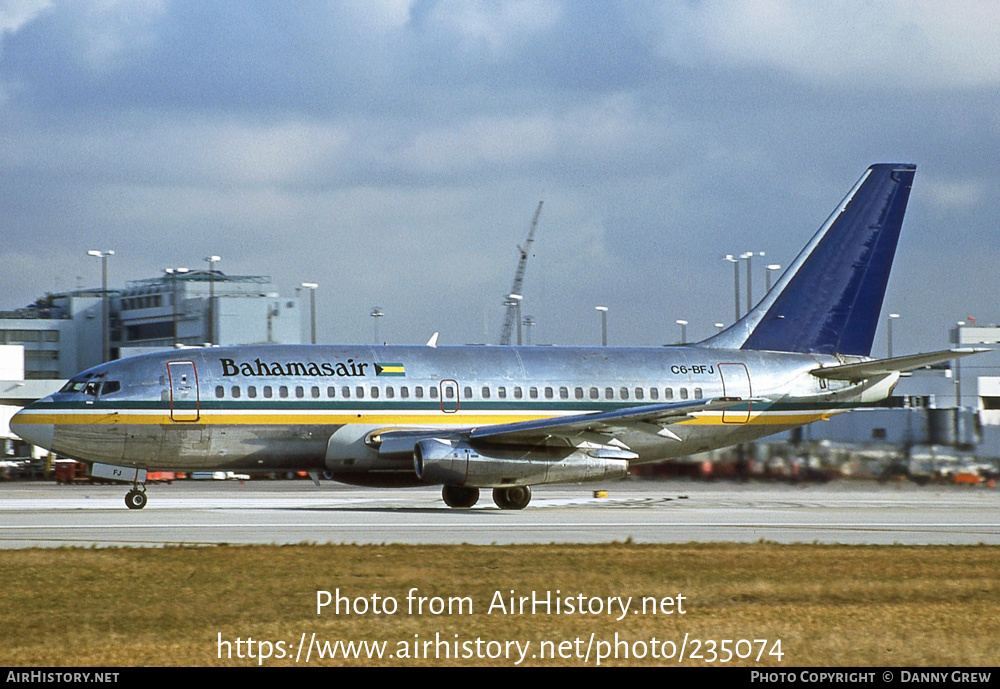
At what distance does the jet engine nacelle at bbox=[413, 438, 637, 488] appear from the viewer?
34.3m

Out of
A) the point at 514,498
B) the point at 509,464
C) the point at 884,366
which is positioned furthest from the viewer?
the point at 884,366

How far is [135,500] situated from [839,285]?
2233cm

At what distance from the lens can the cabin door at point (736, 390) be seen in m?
40.1

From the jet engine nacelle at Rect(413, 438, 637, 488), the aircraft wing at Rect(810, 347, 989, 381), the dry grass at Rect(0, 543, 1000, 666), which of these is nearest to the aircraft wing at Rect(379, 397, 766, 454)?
the jet engine nacelle at Rect(413, 438, 637, 488)

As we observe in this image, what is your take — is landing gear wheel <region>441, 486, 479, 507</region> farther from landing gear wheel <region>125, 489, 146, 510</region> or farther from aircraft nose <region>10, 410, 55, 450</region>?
aircraft nose <region>10, 410, 55, 450</region>

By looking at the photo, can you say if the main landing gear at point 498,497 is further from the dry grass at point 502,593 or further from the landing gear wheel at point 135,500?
the dry grass at point 502,593

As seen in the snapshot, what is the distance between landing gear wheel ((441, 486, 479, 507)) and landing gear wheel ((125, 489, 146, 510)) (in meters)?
8.13

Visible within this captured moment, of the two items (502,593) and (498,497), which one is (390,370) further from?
(502,593)

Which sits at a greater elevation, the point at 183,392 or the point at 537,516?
the point at 183,392

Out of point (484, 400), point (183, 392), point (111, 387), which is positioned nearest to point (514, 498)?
point (484, 400)

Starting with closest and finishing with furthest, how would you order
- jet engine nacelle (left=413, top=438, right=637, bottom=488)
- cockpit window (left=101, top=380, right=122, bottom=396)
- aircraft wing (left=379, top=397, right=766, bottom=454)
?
→ jet engine nacelle (left=413, top=438, right=637, bottom=488)
aircraft wing (left=379, top=397, right=766, bottom=454)
cockpit window (left=101, top=380, right=122, bottom=396)

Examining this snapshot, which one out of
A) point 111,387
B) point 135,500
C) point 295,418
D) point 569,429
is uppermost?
point 111,387

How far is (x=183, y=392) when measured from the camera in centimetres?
3519
